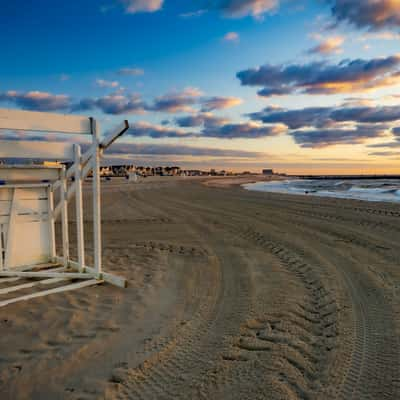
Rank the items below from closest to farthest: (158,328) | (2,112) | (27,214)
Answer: (158,328), (2,112), (27,214)

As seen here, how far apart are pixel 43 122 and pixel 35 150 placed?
547 mm

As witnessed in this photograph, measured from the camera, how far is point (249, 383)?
2.82 meters

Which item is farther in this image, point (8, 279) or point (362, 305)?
point (8, 279)

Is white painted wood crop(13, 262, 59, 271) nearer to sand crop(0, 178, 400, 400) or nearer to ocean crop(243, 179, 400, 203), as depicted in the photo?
sand crop(0, 178, 400, 400)

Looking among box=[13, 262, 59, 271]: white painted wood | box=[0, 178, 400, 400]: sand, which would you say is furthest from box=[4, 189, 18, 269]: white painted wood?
box=[0, 178, 400, 400]: sand

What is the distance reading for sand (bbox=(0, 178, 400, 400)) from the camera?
110 inches

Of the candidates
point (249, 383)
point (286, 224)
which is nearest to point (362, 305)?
point (249, 383)

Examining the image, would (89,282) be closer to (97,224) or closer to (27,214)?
(97,224)

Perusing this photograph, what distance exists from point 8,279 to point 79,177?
2.09 metres

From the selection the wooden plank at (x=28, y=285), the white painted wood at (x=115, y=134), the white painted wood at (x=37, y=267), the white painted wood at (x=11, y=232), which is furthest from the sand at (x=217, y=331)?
the white painted wood at (x=115, y=134)

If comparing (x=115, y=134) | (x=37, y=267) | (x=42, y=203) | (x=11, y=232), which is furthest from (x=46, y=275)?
(x=115, y=134)

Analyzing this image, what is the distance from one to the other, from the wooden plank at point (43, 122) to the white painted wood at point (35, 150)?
41 cm

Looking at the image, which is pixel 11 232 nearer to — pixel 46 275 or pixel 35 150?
pixel 46 275

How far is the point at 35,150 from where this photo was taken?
15.7ft
